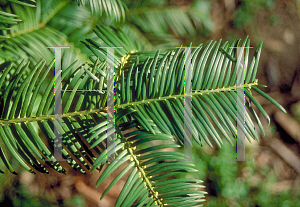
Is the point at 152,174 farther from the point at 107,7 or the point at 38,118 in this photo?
the point at 107,7

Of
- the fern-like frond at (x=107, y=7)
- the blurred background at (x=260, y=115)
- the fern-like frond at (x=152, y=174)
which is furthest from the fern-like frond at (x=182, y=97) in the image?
the blurred background at (x=260, y=115)

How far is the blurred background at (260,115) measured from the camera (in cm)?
89

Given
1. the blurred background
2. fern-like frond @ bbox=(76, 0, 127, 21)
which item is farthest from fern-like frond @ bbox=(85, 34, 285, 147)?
the blurred background

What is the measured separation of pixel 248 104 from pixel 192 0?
0.81m

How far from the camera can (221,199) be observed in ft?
3.77

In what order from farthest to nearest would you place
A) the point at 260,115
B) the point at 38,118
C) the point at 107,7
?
the point at 260,115 < the point at 107,7 < the point at 38,118

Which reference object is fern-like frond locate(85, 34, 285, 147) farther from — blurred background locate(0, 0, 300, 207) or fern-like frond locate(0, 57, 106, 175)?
blurred background locate(0, 0, 300, 207)

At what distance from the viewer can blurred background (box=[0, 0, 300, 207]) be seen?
0.89 meters

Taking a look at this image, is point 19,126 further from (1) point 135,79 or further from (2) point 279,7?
(2) point 279,7

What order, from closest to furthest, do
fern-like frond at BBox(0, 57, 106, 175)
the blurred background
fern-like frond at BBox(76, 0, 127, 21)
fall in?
fern-like frond at BBox(0, 57, 106, 175), fern-like frond at BBox(76, 0, 127, 21), the blurred background

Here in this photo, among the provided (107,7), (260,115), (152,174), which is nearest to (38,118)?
(152,174)

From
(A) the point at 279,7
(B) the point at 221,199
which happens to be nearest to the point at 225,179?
(B) the point at 221,199

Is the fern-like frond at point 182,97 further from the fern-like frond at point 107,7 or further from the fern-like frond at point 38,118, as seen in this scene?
the fern-like frond at point 107,7

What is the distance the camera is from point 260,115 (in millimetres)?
1222
